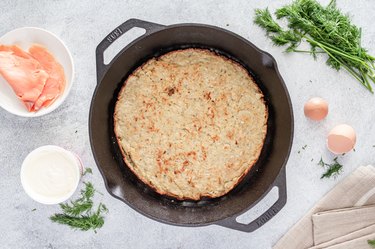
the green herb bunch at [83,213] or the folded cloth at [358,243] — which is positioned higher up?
the folded cloth at [358,243]

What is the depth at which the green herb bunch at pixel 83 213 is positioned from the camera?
3881 millimetres

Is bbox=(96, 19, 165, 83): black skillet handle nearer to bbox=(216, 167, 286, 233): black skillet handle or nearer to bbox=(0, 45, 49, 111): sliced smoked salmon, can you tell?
bbox=(0, 45, 49, 111): sliced smoked salmon

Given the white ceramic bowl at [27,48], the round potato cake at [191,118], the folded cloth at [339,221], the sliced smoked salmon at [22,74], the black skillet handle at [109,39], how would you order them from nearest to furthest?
the black skillet handle at [109,39]
the sliced smoked salmon at [22,74]
the white ceramic bowl at [27,48]
the round potato cake at [191,118]
the folded cloth at [339,221]

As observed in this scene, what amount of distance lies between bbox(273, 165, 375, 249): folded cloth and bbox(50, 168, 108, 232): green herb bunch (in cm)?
125

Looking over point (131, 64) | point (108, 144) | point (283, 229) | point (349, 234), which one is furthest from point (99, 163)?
point (349, 234)

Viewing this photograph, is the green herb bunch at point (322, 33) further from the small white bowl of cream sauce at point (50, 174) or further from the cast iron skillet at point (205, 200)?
the small white bowl of cream sauce at point (50, 174)

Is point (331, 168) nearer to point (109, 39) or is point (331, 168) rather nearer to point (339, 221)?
point (339, 221)

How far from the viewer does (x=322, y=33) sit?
3.78m

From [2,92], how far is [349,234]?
2.54 metres

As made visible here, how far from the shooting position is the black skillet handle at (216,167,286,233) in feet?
11.9

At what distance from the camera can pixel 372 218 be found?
12.9 ft

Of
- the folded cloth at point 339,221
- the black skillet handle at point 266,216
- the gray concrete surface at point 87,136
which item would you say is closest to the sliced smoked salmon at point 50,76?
the gray concrete surface at point 87,136

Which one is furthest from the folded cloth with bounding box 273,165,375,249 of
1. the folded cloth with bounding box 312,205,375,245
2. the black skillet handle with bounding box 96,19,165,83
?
the black skillet handle with bounding box 96,19,165,83

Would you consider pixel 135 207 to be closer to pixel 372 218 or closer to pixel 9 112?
pixel 9 112
